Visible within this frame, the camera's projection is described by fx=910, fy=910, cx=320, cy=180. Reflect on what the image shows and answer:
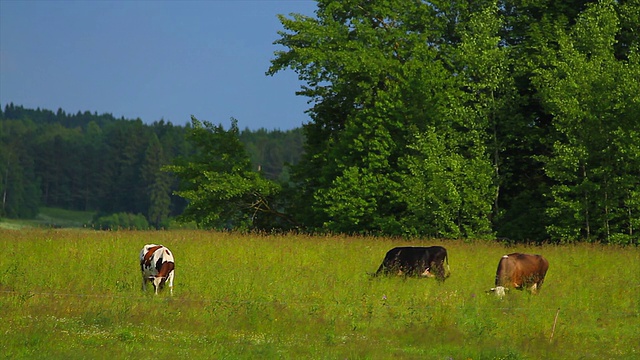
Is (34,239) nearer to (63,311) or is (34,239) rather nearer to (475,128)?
(63,311)

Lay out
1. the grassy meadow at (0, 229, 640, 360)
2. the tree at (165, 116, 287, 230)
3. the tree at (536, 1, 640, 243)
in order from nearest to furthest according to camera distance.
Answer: the grassy meadow at (0, 229, 640, 360)
the tree at (536, 1, 640, 243)
the tree at (165, 116, 287, 230)

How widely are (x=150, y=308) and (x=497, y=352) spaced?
6.87m

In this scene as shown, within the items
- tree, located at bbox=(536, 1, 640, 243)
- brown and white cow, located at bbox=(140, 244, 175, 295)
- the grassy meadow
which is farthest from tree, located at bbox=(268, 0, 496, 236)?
brown and white cow, located at bbox=(140, 244, 175, 295)

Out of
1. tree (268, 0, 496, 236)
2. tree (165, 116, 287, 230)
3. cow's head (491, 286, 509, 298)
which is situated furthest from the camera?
tree (165, 116, 287, 230)

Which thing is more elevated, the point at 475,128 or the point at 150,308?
the point at 475,128

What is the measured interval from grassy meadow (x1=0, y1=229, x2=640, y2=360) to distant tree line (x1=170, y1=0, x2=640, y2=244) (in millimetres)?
11077

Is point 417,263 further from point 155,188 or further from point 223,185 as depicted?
point 155,188

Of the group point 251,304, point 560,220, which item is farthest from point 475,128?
point 251,304

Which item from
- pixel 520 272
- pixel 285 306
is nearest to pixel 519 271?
pixel 520 272

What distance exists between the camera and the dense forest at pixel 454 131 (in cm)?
3922

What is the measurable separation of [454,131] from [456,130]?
60.6 inches

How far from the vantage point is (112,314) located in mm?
17328

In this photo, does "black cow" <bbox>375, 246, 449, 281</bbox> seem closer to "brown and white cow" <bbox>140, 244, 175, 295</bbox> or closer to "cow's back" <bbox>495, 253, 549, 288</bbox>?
"cow's back" <bbox>495, 253, 549, 288</bbox>

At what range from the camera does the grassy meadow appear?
1569 cm
